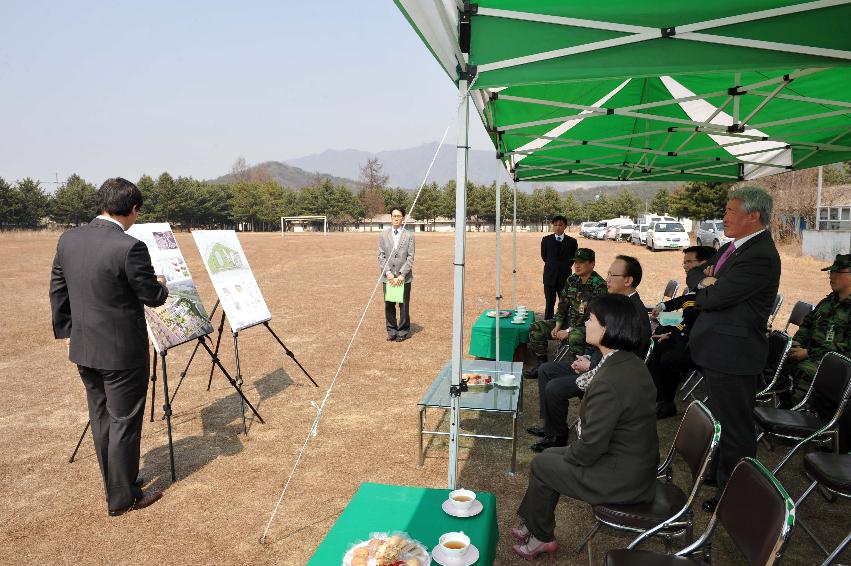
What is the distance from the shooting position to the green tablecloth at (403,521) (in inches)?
79.4

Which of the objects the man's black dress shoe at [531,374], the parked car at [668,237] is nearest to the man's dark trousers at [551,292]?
the man's black dress shoe at [531,374]

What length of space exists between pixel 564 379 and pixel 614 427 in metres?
1.55

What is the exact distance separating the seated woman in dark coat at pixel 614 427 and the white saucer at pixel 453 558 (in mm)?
831

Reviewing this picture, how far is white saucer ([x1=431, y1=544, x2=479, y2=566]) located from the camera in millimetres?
1876

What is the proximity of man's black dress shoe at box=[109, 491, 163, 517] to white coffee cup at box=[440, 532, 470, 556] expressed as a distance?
2.57m

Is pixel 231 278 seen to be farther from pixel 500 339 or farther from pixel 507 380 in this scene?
pixel 500 339

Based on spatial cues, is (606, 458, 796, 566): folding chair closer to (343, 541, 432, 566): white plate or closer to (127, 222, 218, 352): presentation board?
(343, 541, 432, 566): white plate

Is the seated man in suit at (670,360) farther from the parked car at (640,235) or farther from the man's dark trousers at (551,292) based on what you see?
the parked car at (640,235)

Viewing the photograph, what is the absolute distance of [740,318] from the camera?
308 centimetres

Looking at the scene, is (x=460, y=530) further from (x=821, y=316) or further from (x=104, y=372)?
(x=821, y=316)

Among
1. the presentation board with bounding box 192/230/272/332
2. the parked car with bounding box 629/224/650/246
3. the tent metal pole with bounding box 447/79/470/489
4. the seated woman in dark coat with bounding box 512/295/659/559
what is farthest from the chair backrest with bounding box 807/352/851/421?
the parked car with bounding box 629/224/650/246

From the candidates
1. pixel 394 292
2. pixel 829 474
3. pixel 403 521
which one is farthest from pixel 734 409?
pixel 394 292

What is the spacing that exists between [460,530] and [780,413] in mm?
2938

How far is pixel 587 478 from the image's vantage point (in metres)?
2.51
